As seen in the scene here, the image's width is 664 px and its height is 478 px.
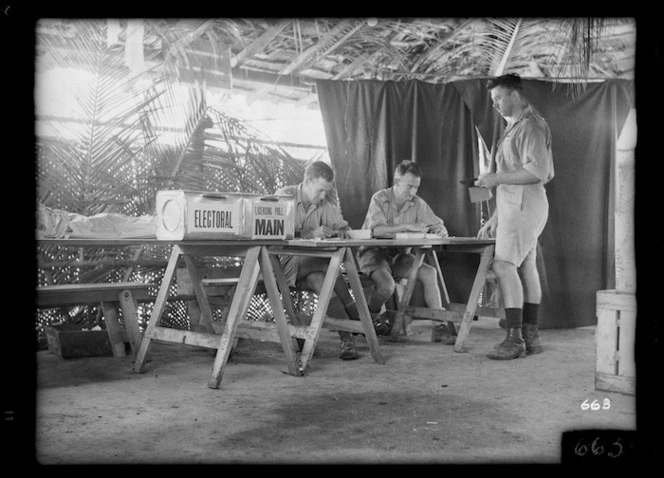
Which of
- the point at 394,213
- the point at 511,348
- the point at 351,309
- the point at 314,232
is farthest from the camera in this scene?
the point at 394,213

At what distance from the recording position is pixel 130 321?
15.7 ft

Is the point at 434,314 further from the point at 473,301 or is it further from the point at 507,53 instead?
the point at 507,53

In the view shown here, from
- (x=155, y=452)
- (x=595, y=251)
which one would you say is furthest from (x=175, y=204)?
(x=595, y=251)

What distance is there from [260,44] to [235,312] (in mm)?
3102

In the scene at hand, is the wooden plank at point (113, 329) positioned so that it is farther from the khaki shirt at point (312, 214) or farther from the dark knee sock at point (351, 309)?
the dark knee sock at point (351, 309)

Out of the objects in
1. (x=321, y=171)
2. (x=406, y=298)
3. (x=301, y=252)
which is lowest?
(x=406, y=298)

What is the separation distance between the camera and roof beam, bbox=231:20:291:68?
20.3 feet

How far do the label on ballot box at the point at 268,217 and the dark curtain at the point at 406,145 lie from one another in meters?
1.94

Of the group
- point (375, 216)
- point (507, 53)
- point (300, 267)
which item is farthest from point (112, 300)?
point (507, 53)

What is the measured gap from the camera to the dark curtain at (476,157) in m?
6.43

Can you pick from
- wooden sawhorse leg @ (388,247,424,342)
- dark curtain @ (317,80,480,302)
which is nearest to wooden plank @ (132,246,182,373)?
wooden sawhorse leg @ (388,247,424,342)

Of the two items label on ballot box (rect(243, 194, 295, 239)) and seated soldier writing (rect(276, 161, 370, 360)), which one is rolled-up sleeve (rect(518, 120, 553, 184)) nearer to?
seated soldier writing (rect(276, 161, 370, 360))

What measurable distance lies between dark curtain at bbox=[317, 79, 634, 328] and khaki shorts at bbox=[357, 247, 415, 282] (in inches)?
22.0
